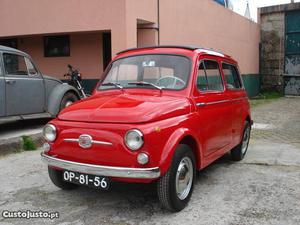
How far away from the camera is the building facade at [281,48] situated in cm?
2045

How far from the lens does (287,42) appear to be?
2075cm

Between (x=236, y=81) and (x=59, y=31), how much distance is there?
5887 mm

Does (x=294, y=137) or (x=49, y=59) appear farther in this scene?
(x=49, y=59)

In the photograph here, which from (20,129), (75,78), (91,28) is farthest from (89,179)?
(75,78)

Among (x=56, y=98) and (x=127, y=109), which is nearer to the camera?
(x=127, y=109)

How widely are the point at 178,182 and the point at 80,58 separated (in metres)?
8.38

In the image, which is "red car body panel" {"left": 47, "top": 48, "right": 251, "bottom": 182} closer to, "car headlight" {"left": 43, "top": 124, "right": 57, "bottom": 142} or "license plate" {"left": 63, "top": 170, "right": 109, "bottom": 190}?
"car headlight" {"left": 43, "top": 124, "right": 57, "bottom": 142}

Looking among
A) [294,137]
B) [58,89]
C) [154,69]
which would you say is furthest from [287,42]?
[154,69]

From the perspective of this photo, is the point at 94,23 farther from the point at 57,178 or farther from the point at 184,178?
the point at 184,178

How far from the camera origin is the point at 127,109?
14.0 feet

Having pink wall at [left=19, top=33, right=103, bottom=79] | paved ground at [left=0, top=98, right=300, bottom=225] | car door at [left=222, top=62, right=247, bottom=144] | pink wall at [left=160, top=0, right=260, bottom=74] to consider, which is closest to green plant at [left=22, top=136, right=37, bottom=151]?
paved ground at [left=0, top=98, right=300, bottom=225]

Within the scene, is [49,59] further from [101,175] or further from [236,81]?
[101,175]

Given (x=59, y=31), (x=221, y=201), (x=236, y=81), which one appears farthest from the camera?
(x=59, y=31)

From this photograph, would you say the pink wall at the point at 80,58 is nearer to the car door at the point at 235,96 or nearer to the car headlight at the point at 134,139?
the car door at the point at 235,96
